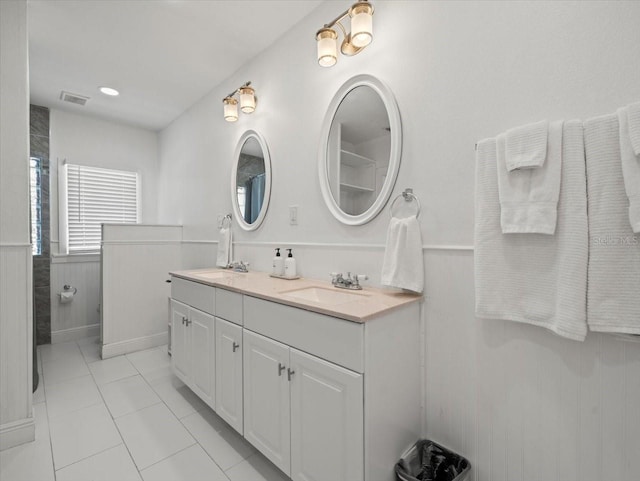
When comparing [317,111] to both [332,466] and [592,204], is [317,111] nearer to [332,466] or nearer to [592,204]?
[592,204]

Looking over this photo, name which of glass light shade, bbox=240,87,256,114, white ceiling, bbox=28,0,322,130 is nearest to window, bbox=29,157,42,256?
white ceiling, bbox=28,0,322,130

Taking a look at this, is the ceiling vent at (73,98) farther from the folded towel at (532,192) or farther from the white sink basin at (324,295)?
the folded towel at (532,192)

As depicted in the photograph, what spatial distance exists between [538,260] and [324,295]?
101 cm

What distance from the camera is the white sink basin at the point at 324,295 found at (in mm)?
1517

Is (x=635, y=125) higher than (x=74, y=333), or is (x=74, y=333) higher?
(x=635, y=125)

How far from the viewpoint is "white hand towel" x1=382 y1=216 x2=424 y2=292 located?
1.39m

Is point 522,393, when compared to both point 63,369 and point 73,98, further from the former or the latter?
point 73,98

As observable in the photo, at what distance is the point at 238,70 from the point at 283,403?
8.75 ft

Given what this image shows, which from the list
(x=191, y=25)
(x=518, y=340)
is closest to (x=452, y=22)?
(x=518, y=340)

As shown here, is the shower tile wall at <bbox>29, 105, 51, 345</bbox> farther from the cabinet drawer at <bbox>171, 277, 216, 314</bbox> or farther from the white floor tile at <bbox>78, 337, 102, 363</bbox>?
the cabinet drawer at <bbox>171, 277, 216, 314</bbox>

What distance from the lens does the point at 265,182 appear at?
2.31 metres

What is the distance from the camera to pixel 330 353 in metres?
1.14

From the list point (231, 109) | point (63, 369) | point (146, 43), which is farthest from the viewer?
point (63, 369)

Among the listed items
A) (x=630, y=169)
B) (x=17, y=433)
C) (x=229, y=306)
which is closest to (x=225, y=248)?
(x=229, y=306)
